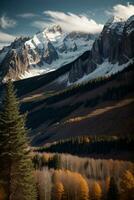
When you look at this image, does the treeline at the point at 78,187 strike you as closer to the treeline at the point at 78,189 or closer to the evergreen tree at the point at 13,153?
the treeline at the point at 78,189

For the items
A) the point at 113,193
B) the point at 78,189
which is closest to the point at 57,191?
the point at 78,189

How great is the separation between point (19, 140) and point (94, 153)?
147096mm

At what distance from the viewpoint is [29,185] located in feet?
115

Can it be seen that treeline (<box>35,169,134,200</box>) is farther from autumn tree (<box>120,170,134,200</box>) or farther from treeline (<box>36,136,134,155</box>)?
treeline (<box>36,136,134,155</box>)

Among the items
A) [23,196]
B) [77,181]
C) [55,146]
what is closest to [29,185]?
[23,196]

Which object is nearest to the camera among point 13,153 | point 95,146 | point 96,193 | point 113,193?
point 13,153

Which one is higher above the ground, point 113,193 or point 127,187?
point 127,187

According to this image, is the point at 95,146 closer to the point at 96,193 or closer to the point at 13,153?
the point at 96,193

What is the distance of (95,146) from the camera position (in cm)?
18050

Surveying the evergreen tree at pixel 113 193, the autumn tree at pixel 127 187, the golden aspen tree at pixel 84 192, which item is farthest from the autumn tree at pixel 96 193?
the evergreen tree at pixel 113 193

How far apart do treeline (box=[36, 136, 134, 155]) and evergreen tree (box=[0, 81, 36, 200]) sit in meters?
135

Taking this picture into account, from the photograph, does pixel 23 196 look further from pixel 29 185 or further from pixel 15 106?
pixel 15 106

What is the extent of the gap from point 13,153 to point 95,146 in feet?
488

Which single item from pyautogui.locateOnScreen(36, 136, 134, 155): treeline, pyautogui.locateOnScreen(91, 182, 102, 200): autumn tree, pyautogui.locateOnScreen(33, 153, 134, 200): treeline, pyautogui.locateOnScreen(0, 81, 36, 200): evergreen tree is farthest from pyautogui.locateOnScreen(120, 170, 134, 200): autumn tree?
pyautogui.locateOnScreen(36, 136, 134, 155): treeline
